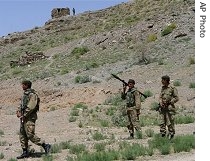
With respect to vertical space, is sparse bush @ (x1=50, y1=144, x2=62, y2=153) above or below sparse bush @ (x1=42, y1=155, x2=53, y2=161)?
above

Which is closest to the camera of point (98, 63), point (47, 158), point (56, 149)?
point (47, 158)

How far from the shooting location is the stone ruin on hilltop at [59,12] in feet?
245

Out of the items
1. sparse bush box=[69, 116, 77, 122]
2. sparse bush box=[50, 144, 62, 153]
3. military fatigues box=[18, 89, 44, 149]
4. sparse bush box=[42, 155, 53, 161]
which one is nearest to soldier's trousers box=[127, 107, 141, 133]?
sparse bush box=[50, 144, 62, 153]

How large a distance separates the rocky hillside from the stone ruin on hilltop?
5.09m

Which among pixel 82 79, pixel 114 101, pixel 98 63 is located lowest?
pixel 114 101

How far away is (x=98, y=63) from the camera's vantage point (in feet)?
132

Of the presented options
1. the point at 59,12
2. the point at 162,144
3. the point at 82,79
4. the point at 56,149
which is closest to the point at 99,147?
the point at 56,149

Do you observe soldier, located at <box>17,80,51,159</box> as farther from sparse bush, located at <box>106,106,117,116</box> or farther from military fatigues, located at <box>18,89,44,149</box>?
sparse bush, located at <box>106,106,117,116</box>

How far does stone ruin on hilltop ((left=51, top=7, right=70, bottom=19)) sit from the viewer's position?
74.6 m

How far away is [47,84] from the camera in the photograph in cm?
3619

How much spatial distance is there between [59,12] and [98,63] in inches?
1436

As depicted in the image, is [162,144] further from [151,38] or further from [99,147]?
[151,38]
